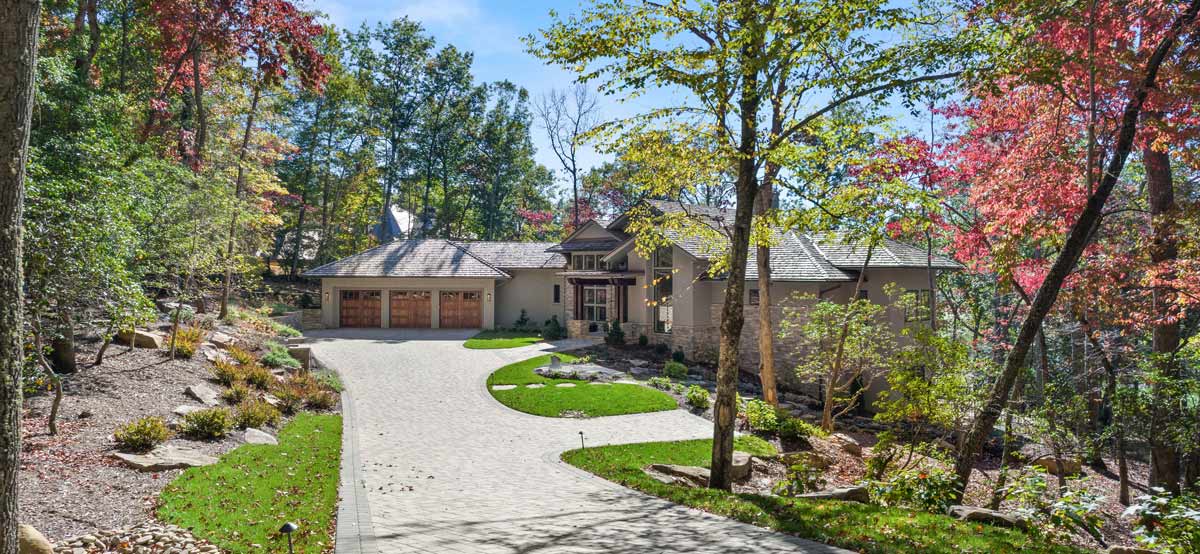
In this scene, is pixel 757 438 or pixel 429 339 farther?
pixel 429 339

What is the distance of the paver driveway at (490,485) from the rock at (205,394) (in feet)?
8.64

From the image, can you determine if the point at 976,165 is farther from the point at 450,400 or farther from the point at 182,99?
the point at 182,99

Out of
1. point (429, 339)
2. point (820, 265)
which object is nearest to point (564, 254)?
point (429, 339)

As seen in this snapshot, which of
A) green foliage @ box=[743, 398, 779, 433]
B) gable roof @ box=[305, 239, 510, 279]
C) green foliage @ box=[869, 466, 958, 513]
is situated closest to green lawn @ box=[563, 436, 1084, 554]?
green foliage @ box=[869, 466, 958, 513]

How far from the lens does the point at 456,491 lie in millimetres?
8969

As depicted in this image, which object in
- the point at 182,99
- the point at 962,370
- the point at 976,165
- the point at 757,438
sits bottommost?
the point at 757,438

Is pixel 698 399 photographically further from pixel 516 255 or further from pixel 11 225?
pixel 516 255

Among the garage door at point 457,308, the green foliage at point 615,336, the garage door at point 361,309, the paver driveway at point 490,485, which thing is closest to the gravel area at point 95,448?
the paver driveway at point 490,485

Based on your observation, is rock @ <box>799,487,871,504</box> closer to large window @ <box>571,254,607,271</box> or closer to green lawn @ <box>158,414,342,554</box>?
green lawn @ <box>158,414,342,554</box>

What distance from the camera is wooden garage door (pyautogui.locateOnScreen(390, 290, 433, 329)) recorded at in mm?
32906

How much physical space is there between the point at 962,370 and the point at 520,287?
2518 centimetres

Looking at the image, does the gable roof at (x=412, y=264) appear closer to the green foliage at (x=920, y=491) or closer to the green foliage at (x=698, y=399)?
the green foliage at (x=698, y=399)

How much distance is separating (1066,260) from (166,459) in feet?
42.5

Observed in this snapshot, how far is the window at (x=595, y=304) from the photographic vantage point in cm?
3088
